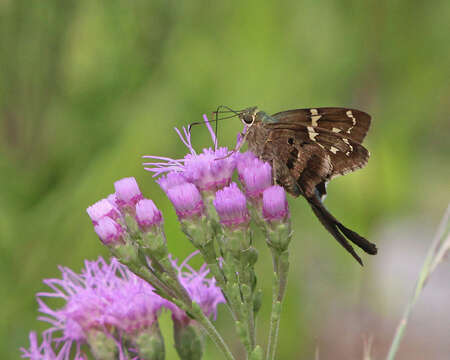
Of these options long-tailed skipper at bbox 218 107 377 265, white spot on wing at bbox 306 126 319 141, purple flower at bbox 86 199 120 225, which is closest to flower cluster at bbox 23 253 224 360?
purple flower at bbox 86 199 120 225

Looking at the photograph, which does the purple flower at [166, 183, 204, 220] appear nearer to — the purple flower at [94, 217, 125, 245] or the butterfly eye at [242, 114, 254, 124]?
the purple flower at [94, 217, 125, 245]

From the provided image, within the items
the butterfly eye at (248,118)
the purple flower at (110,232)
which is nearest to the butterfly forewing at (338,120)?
the butterfly eye at (248,118)

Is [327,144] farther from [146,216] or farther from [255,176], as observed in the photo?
[146,216]

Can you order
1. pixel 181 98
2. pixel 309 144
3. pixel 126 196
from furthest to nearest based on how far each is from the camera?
pixel 181 98 → pixel 309 144 → pixel 126 196

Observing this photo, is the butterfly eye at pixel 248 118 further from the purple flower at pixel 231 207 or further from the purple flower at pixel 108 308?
the purple flower at pixel 108 308

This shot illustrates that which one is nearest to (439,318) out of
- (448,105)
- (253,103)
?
(448,105)

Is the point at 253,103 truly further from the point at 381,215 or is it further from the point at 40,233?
the point at 40,233

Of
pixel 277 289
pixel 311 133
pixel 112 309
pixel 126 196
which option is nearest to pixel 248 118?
pixel 311 133
